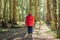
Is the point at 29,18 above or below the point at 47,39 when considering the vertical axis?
above

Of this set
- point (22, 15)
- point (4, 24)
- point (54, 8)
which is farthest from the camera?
point (22, 15)

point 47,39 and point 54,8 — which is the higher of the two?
point 54,8

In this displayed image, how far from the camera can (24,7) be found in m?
47.8

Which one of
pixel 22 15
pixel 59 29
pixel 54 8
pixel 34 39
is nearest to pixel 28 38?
pixel 34 39

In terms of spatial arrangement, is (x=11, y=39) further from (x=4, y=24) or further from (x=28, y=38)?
(x=4, y=24)

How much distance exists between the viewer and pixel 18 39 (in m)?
14.0

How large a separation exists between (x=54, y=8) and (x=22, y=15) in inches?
1208

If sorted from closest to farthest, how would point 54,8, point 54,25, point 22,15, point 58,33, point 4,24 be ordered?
1. point 58,33
2. point 54,8
3. point 54,25
4. point 4,24
5. point 22,15

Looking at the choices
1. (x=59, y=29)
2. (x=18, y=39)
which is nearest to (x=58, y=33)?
(x=59, y=29)

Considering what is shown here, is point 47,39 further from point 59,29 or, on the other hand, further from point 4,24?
point 4,24

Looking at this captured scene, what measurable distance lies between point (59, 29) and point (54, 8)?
9.89 ft

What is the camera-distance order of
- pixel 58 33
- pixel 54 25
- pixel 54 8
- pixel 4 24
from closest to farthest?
pixel 58 33 → pixel 54 8 → pixel 54 25 → pixel 4 24

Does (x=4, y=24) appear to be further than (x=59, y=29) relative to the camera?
Yes

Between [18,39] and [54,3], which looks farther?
[54,3]
